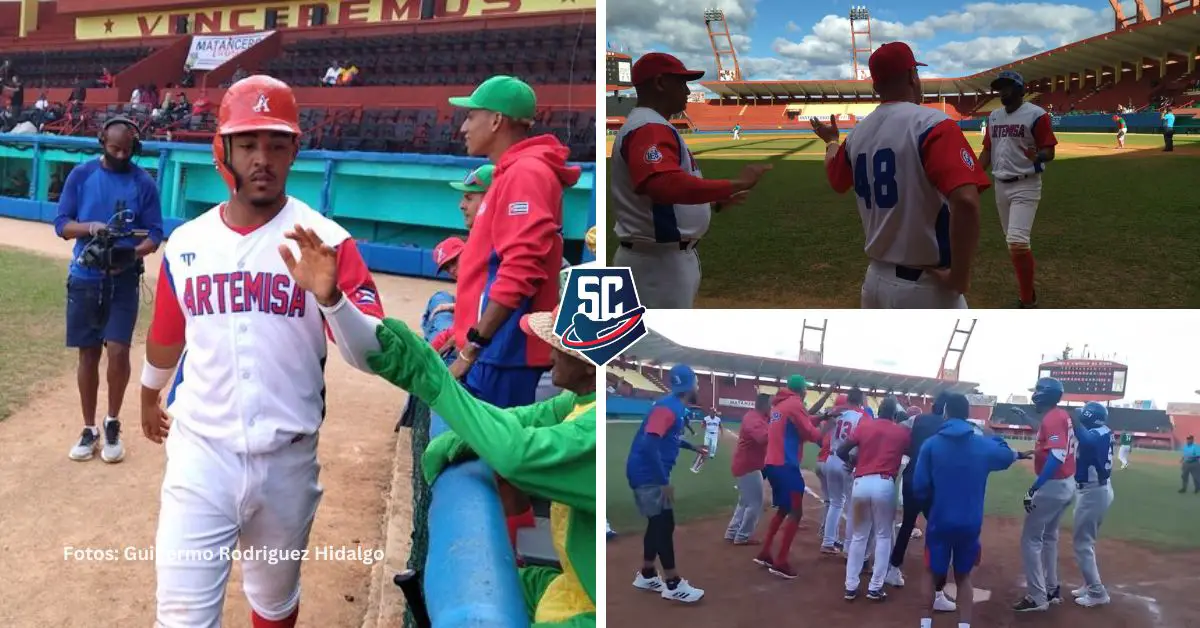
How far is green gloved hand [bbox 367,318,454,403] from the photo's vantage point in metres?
1.18

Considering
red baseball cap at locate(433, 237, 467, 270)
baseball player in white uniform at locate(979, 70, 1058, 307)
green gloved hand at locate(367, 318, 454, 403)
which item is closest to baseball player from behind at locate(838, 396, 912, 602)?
green gloved hand at locate(367, 318, 454, 403)

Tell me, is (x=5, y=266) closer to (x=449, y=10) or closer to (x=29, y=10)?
(x=449, y=10)

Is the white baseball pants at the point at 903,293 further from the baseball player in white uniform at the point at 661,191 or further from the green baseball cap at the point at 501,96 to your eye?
the green baseball cap at the point at 501,96

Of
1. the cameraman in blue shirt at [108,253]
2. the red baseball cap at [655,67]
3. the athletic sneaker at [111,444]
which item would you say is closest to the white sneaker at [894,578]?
the red baseball cap at [655,67]

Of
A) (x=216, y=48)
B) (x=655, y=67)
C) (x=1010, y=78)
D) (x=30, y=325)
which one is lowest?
(x=30, y=325)

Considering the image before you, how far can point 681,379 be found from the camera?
154 centimetres

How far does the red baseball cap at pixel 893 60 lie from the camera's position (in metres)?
1.84

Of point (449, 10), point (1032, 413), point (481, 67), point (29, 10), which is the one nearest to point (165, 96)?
point (449, 10)

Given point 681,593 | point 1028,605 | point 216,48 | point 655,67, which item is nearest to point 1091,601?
point 1028,605

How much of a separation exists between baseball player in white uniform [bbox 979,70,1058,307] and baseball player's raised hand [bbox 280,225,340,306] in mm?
3027

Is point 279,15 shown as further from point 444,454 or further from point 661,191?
point 444,454

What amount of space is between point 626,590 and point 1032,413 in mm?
887

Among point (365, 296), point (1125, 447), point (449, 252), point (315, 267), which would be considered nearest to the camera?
point (315, 267)

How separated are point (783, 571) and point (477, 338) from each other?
846 mm
